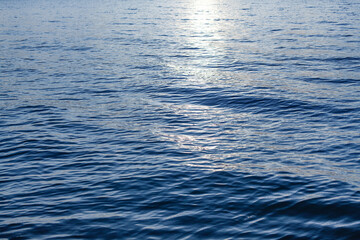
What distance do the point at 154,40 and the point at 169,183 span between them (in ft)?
107

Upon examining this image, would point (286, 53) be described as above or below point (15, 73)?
above

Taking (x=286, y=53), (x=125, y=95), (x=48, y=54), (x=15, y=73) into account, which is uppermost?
(x=48, y=54)

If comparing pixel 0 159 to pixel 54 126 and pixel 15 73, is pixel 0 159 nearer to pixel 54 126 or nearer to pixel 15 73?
pixel 54 126

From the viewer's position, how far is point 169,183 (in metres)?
12.2

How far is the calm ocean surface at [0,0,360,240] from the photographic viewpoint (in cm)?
1025

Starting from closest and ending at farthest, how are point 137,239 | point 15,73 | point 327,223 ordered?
point 137,239, point 327,223, point 15,73

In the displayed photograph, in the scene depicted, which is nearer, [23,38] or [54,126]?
[54,126]

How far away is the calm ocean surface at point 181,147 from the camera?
10.2 metres

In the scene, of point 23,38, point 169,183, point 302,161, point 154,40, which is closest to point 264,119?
point 302,161

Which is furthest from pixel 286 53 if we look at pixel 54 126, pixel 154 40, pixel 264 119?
pixel 54 126

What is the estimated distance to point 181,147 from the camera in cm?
1495

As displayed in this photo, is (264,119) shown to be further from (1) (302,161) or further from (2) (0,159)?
(2) (0,159)

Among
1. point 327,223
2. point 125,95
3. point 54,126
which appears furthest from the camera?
point 125,95

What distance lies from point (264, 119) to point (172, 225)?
9.02 meters
